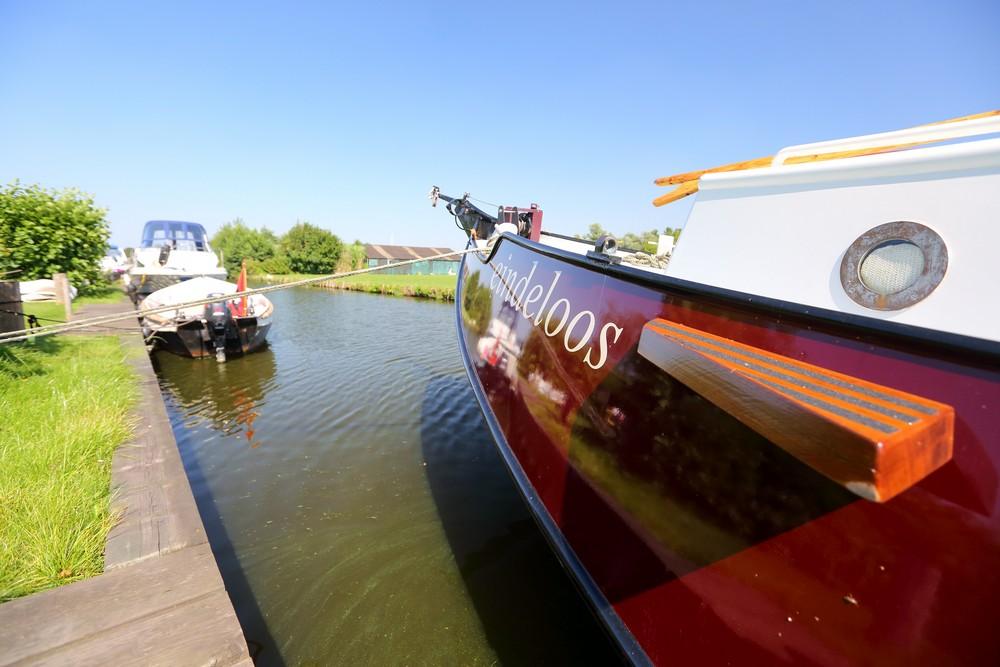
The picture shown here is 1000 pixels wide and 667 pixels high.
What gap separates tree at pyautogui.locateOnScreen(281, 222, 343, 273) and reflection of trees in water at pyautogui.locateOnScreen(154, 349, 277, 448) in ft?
129

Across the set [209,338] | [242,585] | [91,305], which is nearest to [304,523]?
[242,585]

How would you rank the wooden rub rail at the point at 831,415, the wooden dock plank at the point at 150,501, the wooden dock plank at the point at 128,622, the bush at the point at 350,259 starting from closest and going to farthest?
the wooden rub rail at the point at 831,415 < the wooden dock plank at the point at 128,622 < the wooden dock plank at the point at 150,501 < the bush at the point at 350,259

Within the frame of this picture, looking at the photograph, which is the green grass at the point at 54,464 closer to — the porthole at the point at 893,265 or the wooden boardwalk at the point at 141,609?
the wooden boardwalk at the point at 141,609

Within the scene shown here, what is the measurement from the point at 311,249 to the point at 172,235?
33.9 metres

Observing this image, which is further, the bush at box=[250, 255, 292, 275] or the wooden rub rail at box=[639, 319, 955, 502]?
the bush at box=[250, 255, 292, 275]

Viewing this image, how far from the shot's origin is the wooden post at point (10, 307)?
432 cm

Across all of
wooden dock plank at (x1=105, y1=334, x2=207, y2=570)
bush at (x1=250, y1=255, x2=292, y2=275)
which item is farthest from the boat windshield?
bush at (x1=250, y1=255, x2=292, y2=275)

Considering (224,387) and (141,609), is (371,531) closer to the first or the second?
(141,609)

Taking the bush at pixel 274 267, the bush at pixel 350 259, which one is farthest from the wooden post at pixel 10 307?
the bush at pixel 274 267

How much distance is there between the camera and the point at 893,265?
1.56m

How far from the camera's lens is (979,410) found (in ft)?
2.96

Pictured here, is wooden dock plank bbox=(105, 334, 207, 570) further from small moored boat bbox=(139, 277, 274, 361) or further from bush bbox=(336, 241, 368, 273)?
bush bbox=(336, 241, 368, 273)

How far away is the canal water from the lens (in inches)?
105

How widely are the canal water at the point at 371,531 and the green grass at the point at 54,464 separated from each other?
1090mm
